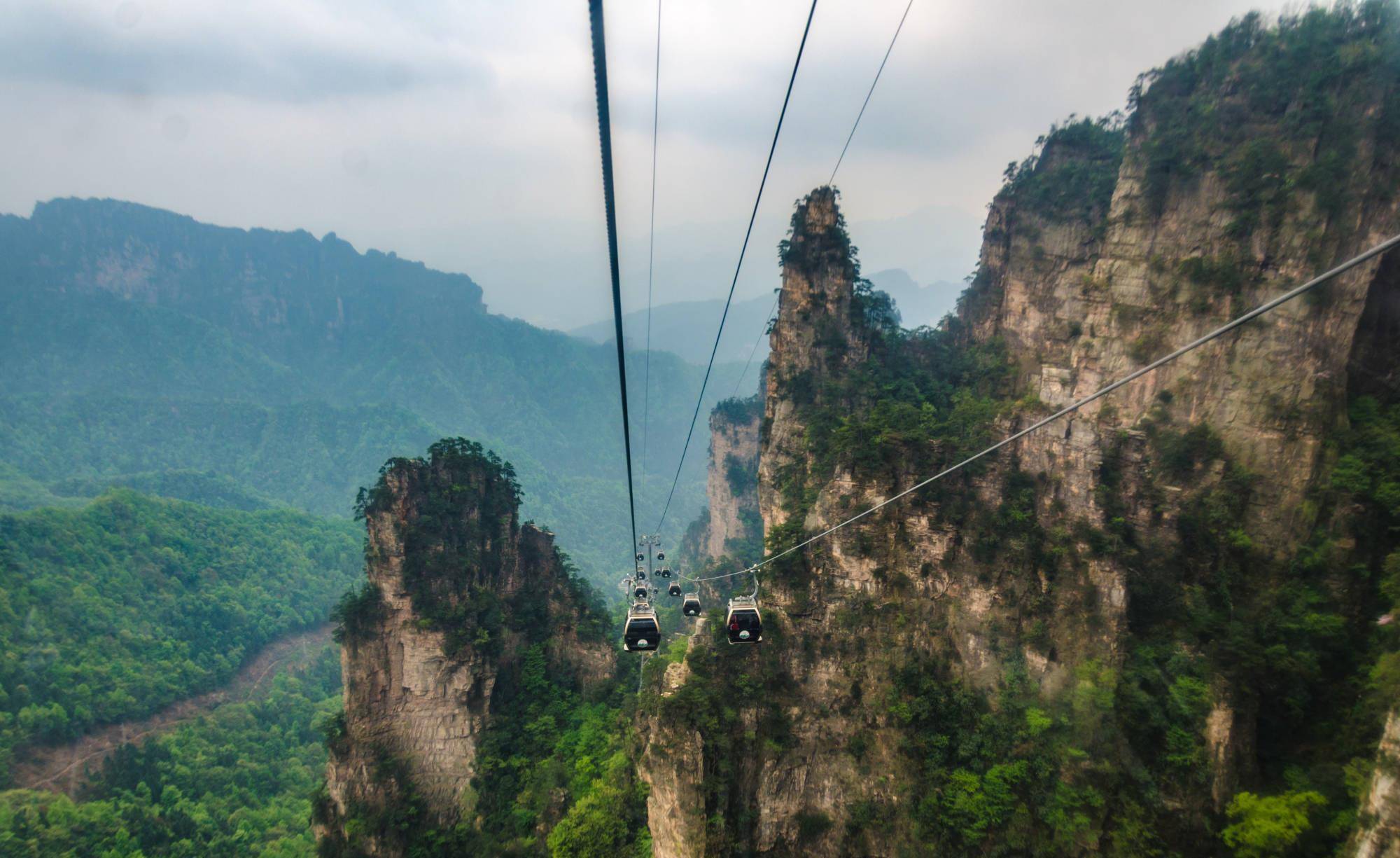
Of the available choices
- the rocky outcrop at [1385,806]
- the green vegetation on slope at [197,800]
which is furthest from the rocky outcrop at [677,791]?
the green vegetation on slope at [197,800]

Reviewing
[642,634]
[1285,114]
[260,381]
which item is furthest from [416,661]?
[260,381]

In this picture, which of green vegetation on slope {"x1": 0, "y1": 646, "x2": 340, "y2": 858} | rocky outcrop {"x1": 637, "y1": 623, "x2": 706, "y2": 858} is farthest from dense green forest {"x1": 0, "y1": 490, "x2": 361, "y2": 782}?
rocky outcrop {"x1": 637, "y1": 623, "x2": 706, "y2": 858}

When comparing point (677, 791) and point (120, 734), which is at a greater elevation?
point (677, 791)

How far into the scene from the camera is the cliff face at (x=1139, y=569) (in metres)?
16.3

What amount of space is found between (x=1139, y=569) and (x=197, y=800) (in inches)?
1862

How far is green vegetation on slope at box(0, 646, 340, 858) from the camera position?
31516 mm

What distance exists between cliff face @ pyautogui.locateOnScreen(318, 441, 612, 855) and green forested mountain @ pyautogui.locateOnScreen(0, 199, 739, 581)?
63.8m

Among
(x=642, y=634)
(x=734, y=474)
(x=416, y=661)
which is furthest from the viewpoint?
(x=734, y=474)

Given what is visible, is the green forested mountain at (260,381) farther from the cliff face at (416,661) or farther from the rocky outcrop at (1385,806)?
the rocky outcrop at (1385,806)

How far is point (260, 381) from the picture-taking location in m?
166

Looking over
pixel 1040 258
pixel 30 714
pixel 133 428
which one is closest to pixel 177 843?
pixel 30 714

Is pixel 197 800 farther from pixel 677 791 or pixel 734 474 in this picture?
pixel 734 474

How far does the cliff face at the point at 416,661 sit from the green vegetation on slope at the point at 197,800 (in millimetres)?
3807

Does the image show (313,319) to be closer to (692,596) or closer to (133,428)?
(133,428)
